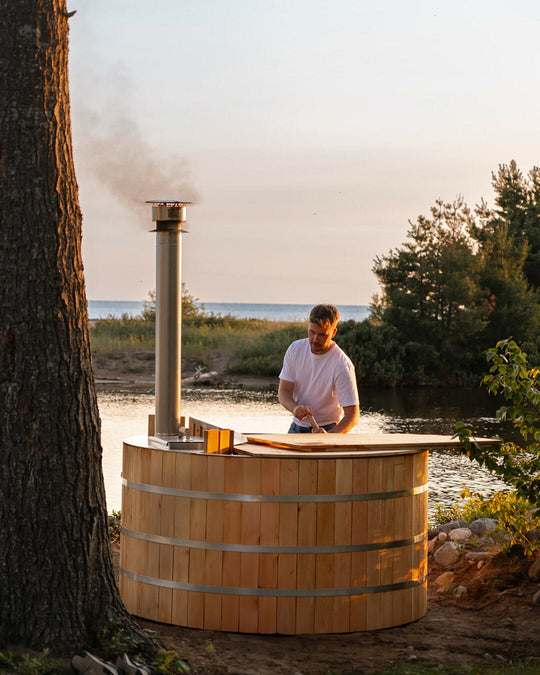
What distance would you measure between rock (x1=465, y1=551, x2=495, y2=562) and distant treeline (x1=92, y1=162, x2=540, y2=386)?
24912 millimetres

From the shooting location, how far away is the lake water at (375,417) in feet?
41.0

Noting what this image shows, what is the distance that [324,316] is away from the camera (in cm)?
632

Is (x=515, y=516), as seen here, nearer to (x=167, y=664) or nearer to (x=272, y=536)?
(x=272, y=536)

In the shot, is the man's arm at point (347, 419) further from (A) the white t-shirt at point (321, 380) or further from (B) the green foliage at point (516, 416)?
(B) the green foliage at point (516, 416)

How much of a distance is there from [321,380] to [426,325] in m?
28.1

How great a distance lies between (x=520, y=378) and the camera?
19.8 feet

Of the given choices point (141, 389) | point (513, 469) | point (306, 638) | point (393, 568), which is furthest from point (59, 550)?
point (141, 389)

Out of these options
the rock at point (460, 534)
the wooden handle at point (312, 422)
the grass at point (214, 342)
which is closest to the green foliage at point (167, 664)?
the wooden handle at point (312, 422)

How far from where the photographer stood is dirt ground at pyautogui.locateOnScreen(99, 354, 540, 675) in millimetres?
4797

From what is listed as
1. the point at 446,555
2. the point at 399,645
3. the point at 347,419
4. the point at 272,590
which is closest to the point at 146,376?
the point at 446,555

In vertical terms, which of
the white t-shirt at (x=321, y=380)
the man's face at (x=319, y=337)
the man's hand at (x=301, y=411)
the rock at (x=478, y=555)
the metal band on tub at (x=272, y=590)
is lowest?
the rock at (x=478, y=555)

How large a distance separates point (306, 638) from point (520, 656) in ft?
4.07

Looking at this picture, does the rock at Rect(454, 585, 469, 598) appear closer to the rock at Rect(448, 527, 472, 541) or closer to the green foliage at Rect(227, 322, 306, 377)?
Result: the rock at Rect(448, 527, 472, 541)

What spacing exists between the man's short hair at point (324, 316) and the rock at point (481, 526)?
2.92 meters
